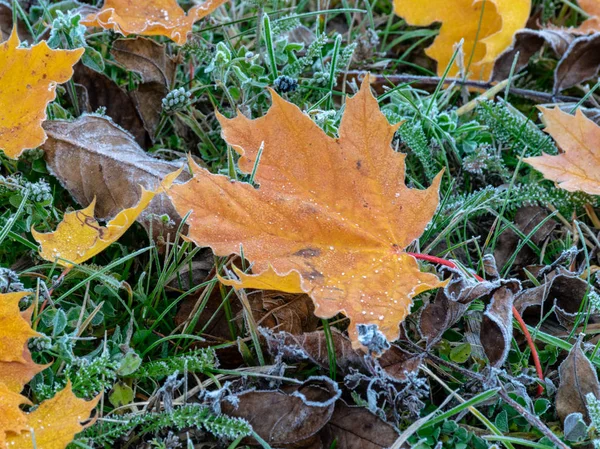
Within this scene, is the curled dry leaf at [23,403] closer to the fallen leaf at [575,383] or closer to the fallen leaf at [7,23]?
the fallen leaf at [575,383]

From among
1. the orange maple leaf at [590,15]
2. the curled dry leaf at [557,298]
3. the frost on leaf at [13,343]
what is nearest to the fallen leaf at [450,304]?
the curled dry leaf at [557,298]

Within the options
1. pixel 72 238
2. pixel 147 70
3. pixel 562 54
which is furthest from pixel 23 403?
pixel 562 54

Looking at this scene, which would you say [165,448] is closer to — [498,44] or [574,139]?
[574,139]

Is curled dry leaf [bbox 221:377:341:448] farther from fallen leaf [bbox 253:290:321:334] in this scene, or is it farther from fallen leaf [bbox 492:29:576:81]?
fallen leaf [bbox 492:29:576:81]

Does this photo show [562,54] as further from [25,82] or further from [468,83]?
[25,82]

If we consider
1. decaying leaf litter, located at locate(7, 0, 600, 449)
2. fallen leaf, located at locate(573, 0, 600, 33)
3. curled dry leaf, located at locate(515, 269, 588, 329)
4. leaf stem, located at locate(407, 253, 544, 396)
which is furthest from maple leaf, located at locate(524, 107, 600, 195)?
fallen leaf, located at locate(573, 0, 600, 33)
